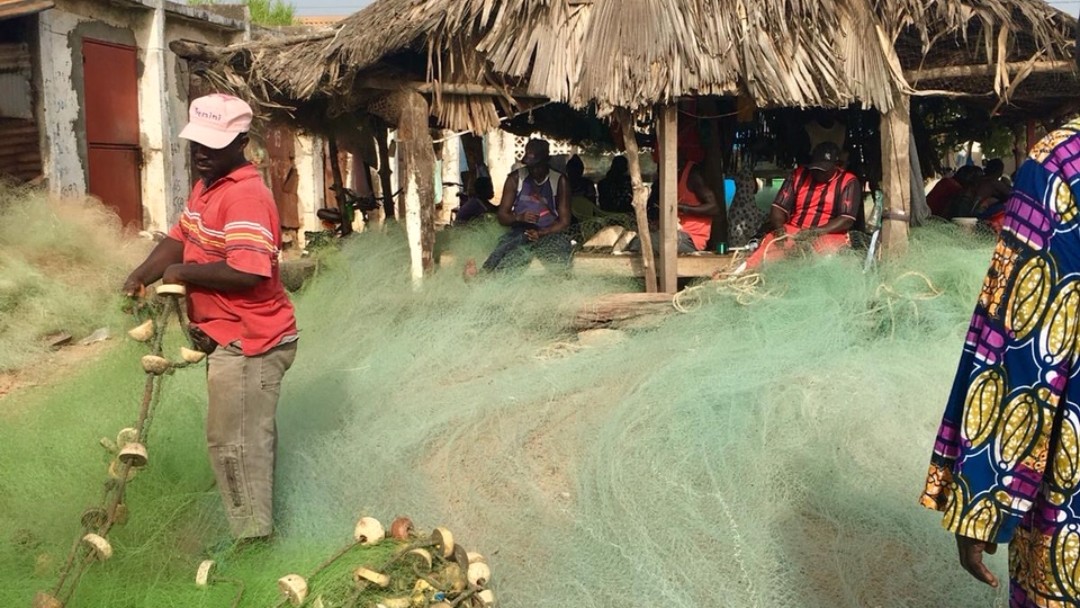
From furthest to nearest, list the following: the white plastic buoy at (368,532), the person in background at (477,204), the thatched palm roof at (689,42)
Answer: the person in background at (477,204)
the thatched palm roof at (689,42)
the white plastic buoy at (368,532)

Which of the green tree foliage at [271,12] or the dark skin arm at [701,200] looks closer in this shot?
the dark skin arm at [701,200]

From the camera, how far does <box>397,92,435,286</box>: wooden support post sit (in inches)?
337

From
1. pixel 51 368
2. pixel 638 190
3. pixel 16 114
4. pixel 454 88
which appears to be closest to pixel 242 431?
pixel 638 190

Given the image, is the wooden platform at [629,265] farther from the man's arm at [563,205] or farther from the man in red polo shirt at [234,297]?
the man in red polo shirt at [234,297]

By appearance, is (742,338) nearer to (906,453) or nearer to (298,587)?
(906,453)

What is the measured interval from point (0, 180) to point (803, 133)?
30.8 feet

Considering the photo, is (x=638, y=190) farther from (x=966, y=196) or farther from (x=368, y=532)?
(x=368, y=532)

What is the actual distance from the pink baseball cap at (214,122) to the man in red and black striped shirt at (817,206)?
4.99 metres

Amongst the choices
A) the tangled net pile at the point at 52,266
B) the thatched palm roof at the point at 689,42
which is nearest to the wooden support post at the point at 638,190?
the thatched palm roof at the point at 689,42

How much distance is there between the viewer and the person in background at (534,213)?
8.94m

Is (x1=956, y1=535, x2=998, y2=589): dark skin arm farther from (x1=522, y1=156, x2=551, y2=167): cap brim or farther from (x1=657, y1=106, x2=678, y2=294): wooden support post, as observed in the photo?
(x1=522, y1=156, x2=551, y2=167): cap brim

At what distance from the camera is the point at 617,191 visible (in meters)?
12.6

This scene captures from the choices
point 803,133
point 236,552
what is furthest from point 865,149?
point 236,552

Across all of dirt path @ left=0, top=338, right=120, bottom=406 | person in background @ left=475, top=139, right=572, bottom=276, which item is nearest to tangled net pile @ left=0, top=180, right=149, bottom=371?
dirt path @ left=0, top=338, right=120, bottom=406
